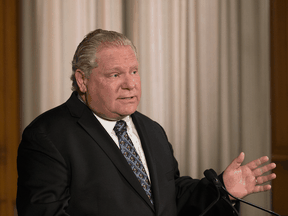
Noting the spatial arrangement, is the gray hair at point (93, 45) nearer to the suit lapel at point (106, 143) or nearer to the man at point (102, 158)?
the man at point (102, 158)

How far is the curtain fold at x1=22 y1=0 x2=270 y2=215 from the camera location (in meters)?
1.97

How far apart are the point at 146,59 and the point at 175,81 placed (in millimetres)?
253

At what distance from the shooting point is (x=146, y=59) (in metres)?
1.97

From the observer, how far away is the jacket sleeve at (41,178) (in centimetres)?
98

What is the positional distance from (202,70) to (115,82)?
110 cm

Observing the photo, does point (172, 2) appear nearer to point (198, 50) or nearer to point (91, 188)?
point (198, 50)

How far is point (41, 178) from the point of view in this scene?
1011 millimetres
